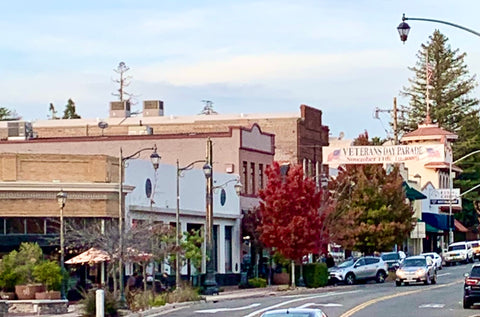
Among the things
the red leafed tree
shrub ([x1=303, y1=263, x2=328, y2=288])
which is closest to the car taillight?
the red leafed tree

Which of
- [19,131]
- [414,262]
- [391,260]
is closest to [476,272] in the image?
[414,262]

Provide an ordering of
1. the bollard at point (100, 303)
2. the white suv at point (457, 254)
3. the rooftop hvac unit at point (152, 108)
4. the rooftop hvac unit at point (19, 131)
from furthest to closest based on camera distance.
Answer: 1. the white suv at point (457, 254)
2. the rooftop hvac unit at point (152, 108)
3. the rooftop hvac unit at point (19, 131)
4. the bollard at point (100, 303)

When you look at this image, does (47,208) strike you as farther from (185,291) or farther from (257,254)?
(257,254)

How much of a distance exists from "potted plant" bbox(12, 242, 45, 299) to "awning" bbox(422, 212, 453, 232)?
200 ft

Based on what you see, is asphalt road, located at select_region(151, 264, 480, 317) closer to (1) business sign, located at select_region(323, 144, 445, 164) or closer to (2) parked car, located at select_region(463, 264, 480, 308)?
(2) parked car, located at select_region(463, 264, 480, 308)

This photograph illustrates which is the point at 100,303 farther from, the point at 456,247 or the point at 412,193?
the point at 412,193

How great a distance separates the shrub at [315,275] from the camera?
59281 millimetres

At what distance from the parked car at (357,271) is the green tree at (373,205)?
20.0ft

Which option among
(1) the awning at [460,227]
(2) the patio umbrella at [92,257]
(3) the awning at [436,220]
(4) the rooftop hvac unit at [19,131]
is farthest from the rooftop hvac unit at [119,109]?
(1) the awning at [460,227]

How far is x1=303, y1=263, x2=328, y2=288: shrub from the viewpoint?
194ft

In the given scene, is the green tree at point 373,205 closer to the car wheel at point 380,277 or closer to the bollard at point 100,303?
the car wheel at point 380,277

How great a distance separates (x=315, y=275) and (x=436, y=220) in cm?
4449

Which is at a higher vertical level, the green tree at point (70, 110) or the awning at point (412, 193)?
the green tree at point (70, 110)

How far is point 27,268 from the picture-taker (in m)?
41.9
